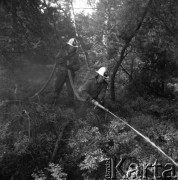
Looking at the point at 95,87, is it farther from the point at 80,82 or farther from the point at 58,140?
the point at 80,82

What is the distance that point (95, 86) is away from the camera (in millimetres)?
6832

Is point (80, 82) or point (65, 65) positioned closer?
point (65, 65)

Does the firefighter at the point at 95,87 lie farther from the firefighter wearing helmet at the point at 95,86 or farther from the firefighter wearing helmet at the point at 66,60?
the firefighter wearing helmet at the point at 66,60

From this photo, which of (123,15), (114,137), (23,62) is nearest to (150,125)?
(114,137)

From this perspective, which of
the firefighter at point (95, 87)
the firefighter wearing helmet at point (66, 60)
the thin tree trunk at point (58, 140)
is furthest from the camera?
the firefighter wearing helmet at point (66, 60)

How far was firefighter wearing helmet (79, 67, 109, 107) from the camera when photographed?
668 cm

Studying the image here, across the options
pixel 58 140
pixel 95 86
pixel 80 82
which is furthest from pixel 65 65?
pixel 58 140

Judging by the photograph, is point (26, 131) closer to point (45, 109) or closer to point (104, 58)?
point (45, 109)

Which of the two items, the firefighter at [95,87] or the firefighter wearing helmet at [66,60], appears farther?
the firefighter wearing helmet at [66,60]

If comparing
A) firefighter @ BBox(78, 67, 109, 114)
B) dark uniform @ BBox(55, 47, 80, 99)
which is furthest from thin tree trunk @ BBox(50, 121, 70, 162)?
dark uniform @ BBox(55, 47, 80, 99)

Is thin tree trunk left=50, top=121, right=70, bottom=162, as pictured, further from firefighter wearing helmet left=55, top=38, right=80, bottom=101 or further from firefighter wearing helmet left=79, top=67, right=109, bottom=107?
firefighter wearing helmet left=55, top=38, right=80, bottom=101

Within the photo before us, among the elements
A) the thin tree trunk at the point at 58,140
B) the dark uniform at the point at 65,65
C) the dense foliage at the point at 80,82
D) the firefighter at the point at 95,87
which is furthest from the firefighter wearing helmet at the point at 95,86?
the dark uniform at the point at 65,65

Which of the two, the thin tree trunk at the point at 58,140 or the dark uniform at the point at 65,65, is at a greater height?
the dark uniform at the point at 65,65

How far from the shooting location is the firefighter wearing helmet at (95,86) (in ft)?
21.9
